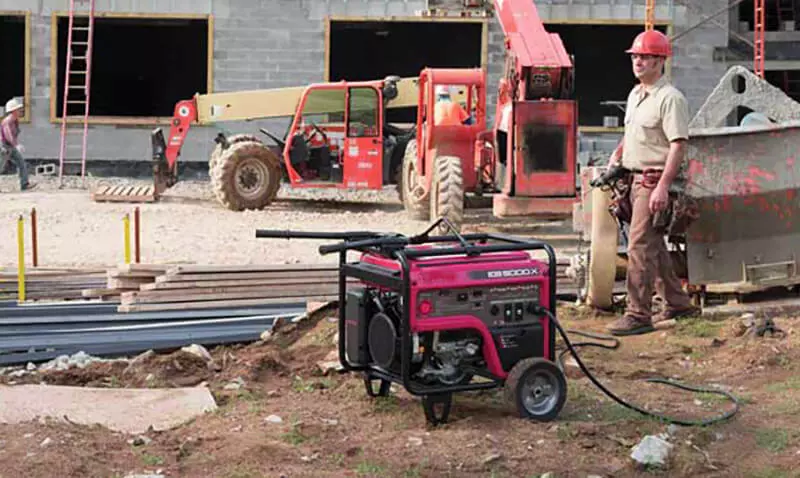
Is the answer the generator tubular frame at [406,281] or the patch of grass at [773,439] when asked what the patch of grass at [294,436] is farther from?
the patch of grass at [773,439]

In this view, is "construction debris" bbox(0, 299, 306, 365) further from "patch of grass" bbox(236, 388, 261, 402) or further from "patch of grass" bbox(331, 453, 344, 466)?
"patch of grass" bbox(331, 453, 344, 466)

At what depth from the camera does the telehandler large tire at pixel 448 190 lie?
15.1m

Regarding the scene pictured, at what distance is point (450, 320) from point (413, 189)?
11.0m

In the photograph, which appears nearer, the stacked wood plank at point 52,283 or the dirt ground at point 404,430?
the dirt ground at point 404,430

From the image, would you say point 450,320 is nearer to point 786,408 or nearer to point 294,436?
point 294,436

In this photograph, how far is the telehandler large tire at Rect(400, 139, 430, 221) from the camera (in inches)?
671

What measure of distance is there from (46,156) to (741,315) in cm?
1707

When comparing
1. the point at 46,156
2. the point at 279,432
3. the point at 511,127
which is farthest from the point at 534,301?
the point at 46,156

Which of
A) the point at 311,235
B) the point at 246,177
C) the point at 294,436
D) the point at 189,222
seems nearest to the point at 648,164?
the point at 311,235

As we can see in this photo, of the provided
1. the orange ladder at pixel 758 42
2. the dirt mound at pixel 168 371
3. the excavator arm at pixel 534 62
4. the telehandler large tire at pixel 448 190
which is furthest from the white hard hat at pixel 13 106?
the dirt mound at pixel 168 371

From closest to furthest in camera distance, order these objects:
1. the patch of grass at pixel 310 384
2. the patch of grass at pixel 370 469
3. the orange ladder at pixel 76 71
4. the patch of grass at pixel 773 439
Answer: the patch of grass at pixel 370 469
the patch of grass at pixel 773 439
the patch of grass at pixel 310 384
the orange ladder at pixel 76 71

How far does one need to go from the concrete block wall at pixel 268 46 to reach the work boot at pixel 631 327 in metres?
14.9

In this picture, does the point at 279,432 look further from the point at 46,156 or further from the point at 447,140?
the point at 46,156

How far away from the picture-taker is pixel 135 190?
67.2 feet
